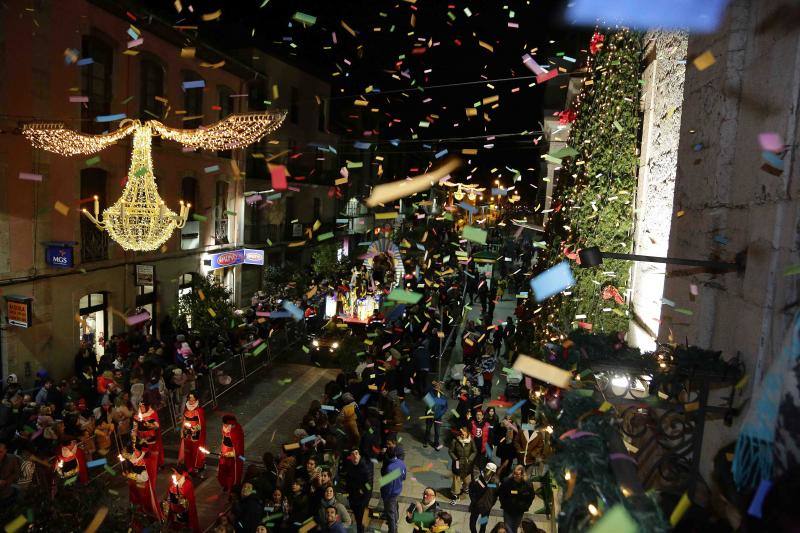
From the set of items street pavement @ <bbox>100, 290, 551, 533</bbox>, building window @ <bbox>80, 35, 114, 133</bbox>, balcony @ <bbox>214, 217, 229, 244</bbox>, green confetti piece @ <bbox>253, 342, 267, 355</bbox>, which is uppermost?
building window @ <bbox>80, 35, 114, 133</bbox>

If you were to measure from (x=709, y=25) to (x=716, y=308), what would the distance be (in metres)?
2.68

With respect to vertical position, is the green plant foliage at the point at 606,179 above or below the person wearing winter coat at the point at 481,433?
above

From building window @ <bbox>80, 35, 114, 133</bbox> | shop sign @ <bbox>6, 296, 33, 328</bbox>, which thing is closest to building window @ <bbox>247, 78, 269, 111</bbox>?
building window @ <bbox>80, 35, 114, 133</bbox>

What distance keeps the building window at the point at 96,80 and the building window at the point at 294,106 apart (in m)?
13.8

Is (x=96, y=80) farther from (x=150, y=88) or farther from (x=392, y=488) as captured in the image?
(x=392, y=488)

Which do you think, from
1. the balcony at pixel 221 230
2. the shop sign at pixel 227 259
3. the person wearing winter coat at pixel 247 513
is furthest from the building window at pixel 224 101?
the person wearing winter coat at pixel 247 513

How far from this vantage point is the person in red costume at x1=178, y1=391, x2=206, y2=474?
8789 millimetres

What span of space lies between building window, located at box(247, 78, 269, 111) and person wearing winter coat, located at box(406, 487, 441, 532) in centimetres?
1982

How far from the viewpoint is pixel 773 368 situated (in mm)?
3299

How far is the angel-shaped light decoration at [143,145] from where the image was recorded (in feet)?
32.2

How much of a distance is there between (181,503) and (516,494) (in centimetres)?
443

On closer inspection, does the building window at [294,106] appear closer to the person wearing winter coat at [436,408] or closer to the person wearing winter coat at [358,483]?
the person wearing winter coat at [436,408]

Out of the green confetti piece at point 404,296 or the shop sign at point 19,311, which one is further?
the green confetti piece at point 404,296

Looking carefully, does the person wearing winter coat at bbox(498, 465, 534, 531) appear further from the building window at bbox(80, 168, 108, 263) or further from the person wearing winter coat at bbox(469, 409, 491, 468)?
the building window at bbox(80, 168, 108, 263)
